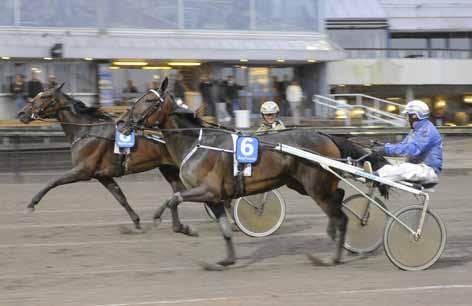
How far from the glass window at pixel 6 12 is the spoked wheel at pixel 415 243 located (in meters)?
17.6

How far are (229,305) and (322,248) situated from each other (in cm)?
314

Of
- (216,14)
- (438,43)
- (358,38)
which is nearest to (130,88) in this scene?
(216,14)

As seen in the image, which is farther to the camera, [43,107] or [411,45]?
[411,45]

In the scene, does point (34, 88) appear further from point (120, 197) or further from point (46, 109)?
point (120, 197)

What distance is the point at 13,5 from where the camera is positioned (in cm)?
2266

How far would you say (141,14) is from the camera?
79.1 ft

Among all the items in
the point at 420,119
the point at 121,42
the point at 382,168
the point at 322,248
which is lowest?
the point at 322,248

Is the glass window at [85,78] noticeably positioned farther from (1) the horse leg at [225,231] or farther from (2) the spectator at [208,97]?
(1) the horse leg at [225,231]

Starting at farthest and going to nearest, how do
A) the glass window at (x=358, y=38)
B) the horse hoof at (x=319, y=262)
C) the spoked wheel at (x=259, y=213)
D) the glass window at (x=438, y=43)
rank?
the glass window at (x=438, y=43)
the glass window at (x=358, y=38)
the spoked wheel at (x=259, y=213)
the horse hoof at (x=319, y=262)

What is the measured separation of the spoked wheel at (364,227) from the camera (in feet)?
29.9


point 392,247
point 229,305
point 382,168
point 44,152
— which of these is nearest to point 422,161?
point 382,168

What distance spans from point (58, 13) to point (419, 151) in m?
17.3

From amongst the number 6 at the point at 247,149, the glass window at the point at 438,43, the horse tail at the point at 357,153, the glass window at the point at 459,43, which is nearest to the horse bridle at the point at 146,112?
the number 6 at the point at 247,149

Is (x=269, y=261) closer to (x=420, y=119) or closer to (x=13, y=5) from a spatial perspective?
(x=420, y=119)
